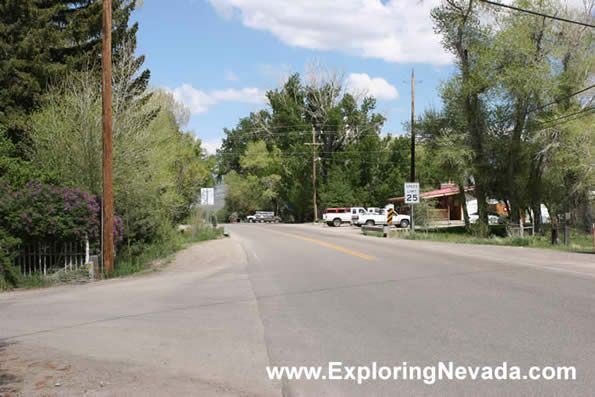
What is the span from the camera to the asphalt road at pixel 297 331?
17.6 feet

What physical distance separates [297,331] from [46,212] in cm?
1004

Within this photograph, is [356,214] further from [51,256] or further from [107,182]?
[51,256]

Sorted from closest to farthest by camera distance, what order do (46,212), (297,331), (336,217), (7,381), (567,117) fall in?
(7,381) → (297,331) → (46,212) → (567,117) → (336,217)

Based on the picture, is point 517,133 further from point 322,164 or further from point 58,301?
point 322,164

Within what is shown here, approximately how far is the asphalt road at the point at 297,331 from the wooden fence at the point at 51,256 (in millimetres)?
1831

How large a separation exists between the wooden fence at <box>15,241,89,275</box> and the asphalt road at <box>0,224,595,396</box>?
1.83 meters

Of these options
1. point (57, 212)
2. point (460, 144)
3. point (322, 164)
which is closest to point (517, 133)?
point (460, 144)

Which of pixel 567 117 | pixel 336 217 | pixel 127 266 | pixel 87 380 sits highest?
pixel 567 117

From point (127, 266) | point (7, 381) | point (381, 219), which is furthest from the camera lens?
point (381, 219)

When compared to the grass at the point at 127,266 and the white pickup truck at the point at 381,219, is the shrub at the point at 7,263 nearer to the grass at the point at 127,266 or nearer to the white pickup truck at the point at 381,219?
the grass at the point at 127,266

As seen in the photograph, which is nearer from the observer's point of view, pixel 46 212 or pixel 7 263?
pixel 7 263

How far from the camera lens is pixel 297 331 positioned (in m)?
7.73

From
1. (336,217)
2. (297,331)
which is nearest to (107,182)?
(297,331)

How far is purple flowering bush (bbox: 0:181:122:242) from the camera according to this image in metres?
14.5
